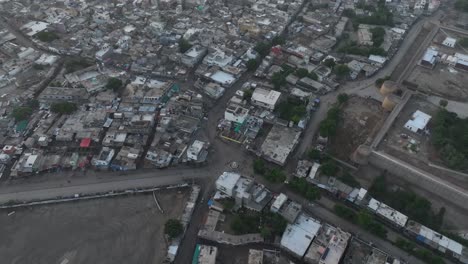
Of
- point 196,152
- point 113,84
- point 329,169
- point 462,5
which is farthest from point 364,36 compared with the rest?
point 113,84

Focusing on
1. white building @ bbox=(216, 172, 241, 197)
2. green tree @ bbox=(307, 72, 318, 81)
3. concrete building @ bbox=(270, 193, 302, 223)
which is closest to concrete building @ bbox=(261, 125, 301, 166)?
concrete building @ bbox=(270, 193, 302, 223)

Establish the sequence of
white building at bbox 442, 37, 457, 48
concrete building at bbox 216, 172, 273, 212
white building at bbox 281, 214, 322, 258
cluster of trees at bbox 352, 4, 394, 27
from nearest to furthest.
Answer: white building at bbox 281, 214, 322, 258
concrete building at bbox 216, 172, 273, 212
white building at bbox 442, 37, 457, 48
cluster of trees at bbox 352, 4, 394, 27

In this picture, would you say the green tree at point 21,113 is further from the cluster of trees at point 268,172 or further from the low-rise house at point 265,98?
the cluster of trees at point 268,172

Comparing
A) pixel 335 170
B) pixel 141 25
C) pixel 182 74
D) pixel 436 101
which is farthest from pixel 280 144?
pixel 141 25

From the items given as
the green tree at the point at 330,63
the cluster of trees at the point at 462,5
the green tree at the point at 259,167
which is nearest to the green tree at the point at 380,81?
the green tree at the point at 330,63

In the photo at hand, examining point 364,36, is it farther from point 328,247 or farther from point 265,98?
point 328,247

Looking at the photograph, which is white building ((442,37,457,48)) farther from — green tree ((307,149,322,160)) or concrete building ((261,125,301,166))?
green tree ((307,149,322,160))
